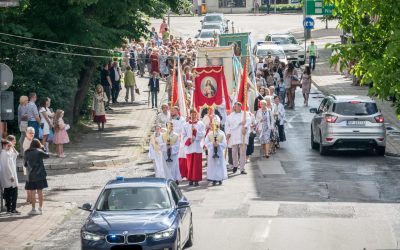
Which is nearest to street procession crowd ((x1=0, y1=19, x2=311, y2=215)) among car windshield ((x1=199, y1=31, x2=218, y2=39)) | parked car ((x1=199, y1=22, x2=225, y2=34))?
car windshield ((x1=199, y1=31, x2=218, y2=39))

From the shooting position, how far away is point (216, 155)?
94.5 feet

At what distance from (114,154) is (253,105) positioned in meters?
5.14

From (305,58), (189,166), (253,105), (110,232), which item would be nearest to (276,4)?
(305,58)

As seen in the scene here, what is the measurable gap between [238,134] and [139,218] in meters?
12.3

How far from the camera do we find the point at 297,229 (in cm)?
2225

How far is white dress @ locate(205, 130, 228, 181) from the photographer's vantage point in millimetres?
28656

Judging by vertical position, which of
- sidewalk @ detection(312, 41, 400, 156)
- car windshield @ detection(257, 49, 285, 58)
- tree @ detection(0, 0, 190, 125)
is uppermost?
tree @ detection(0, 0, 190, 125)

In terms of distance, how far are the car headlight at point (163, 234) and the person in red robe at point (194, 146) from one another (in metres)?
10.4

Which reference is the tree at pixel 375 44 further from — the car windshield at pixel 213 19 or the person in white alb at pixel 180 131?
the car windshield at pixel 213 19

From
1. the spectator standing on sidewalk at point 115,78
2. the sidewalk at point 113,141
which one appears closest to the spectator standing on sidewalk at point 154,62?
the sidewalk at point 113,141

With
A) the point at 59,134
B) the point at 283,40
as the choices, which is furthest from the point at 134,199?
the point at 283,40

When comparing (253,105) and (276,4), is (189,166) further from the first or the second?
(276,4)

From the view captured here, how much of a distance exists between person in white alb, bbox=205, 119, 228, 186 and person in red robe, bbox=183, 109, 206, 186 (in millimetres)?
212

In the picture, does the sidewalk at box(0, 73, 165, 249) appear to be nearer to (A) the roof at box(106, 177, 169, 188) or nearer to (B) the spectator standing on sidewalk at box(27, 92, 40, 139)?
(B) the spectator standing on sidewalk at box(27, 92, 40, 139)
